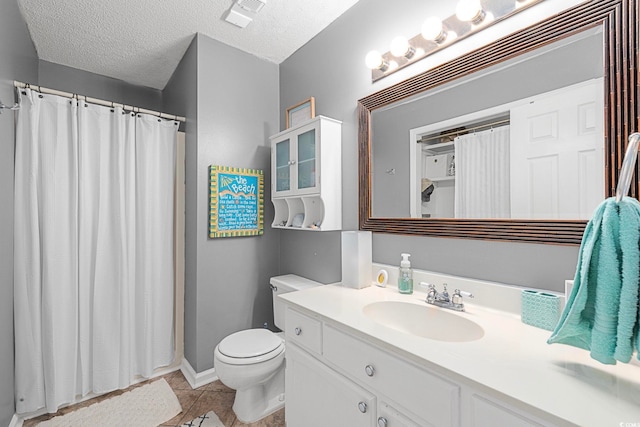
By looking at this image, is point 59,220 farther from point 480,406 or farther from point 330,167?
point 480,406

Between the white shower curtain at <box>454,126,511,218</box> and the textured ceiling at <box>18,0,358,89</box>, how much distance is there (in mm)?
1221

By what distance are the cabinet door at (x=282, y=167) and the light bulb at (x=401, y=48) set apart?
2.89ft

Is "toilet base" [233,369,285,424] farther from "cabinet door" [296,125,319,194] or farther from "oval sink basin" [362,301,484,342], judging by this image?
"cabinet door" [296,125,319,194]

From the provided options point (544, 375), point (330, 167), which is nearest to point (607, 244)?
point (544, 375)

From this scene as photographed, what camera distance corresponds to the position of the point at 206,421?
5.58 ft

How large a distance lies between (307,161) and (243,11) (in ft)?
3.35

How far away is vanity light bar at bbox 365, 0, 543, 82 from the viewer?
1174 millimetres

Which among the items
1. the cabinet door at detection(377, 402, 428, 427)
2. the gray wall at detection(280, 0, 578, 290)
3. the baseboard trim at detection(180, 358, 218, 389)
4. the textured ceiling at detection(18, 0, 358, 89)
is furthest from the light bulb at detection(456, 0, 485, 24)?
the baseboard trim at detection(180, 358, 218, 389)

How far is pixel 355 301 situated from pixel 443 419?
0.62 m

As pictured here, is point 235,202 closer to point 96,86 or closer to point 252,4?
point 252,4

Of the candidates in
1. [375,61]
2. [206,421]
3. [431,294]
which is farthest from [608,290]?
[206,421]

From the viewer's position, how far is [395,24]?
1568 millimetres

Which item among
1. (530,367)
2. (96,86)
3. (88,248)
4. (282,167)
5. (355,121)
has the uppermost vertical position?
(96,86)

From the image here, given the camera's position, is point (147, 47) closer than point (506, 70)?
No
